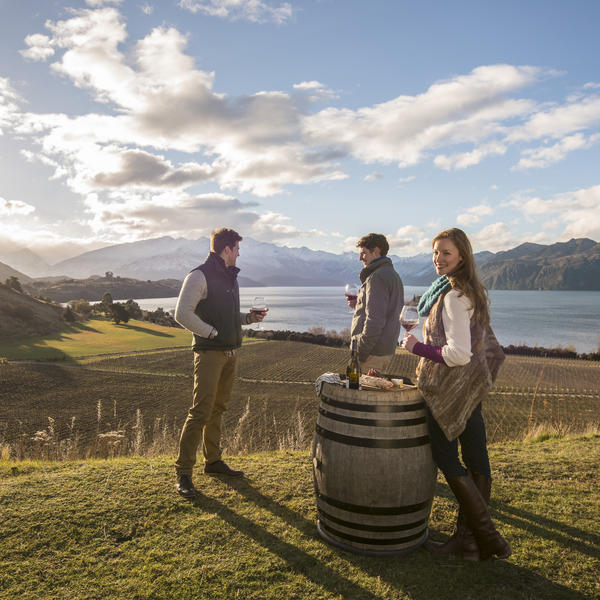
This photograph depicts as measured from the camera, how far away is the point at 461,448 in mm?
2904

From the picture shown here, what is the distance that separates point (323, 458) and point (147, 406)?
2238 centimetres

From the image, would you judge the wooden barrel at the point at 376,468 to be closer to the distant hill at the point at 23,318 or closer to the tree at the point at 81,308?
the distant hill at the point at 23,318

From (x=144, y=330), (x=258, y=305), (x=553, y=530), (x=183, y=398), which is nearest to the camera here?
(x=553, y=530)

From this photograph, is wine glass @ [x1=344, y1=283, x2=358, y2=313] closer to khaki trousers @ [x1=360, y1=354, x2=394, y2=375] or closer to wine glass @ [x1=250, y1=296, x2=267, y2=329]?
khaki trousers @ [x1=360, y1=354, x2=394, y2=375]

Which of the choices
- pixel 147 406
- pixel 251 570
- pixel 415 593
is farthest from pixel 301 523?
pixel 147 406

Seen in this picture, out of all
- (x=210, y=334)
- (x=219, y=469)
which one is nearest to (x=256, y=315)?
(x=210, y=334)

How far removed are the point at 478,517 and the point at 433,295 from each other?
5.01ft

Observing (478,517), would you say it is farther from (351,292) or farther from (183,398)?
(183,398)

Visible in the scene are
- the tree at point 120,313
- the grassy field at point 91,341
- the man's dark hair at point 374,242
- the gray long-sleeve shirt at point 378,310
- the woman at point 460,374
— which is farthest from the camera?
the tree at point 120,313

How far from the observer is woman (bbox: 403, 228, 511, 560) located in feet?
9.33

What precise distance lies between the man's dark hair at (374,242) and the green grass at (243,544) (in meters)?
2.43

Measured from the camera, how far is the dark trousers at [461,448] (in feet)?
9.56

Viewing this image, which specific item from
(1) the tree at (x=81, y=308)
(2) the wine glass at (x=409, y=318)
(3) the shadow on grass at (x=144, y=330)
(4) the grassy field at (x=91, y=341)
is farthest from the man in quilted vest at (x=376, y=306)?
(1) the tree at (x=81, y=308)

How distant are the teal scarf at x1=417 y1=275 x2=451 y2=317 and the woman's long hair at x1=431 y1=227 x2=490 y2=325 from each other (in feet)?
0.21
